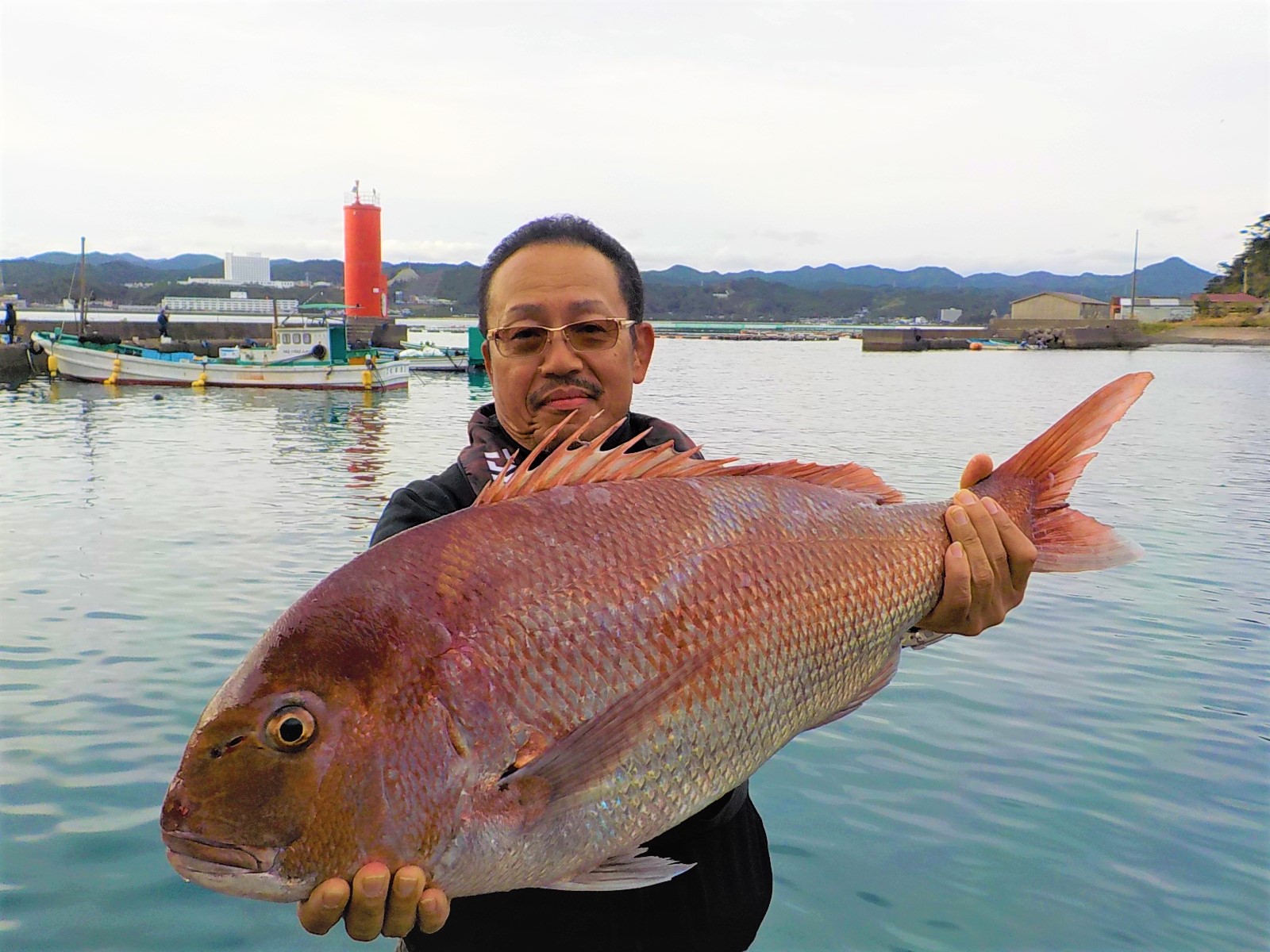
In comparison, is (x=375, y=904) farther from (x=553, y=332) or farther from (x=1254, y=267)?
(x=1254, y=267)

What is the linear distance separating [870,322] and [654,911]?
7486 inches

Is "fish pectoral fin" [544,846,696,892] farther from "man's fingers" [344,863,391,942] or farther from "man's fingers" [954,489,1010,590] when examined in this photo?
"man's fingers" [954,489,1010,590]

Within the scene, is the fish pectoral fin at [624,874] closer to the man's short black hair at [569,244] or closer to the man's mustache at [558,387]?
the man's mustache at [558,387]

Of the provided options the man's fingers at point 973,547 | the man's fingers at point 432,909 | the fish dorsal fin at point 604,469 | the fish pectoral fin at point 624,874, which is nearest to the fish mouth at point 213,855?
the man's fingers at point 432,909

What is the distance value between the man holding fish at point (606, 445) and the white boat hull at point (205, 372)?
34.0m

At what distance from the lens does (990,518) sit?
7.70 ft

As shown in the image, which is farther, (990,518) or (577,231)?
(577,231)

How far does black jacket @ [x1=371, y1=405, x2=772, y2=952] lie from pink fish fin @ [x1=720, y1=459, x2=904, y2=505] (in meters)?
0.60

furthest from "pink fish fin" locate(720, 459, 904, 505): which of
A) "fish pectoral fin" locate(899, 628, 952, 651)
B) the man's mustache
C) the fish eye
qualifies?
the fish eye

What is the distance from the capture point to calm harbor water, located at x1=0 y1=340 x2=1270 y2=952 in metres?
4.59

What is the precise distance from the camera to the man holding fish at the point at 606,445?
226 centimetres

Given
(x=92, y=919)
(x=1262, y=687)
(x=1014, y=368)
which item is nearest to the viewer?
(x=92, y=919)

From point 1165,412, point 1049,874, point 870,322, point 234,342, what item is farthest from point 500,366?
point 870,322

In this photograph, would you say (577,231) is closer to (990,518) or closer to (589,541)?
(589,541)
